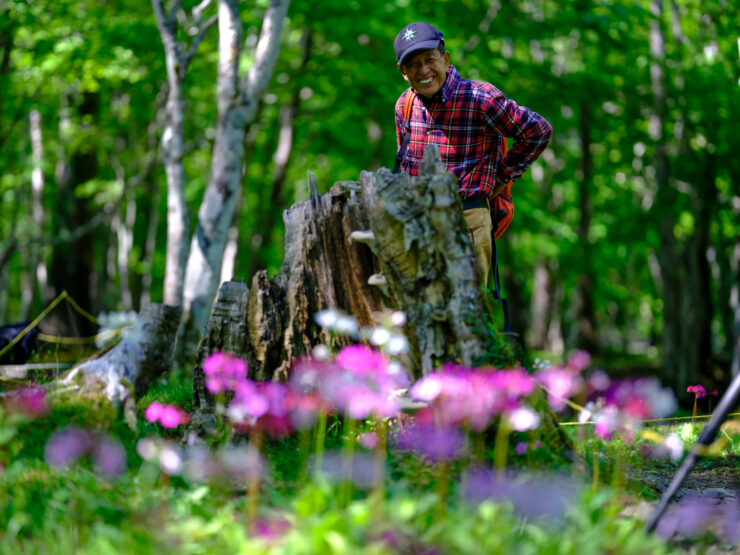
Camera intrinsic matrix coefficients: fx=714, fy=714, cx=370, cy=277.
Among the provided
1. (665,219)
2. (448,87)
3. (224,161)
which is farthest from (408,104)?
(665,219)

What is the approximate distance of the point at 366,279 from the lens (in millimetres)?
4637

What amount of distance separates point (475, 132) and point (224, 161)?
350 cm

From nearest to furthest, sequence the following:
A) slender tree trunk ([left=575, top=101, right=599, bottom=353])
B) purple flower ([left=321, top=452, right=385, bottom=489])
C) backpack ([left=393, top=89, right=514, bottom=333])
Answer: purple flower ([left=321, top=452, right=385, bottom=489]) < backpack ([left=393, top=89, right=514, bottom=333]) < slender tree trunk ([left=575, top=101, right=599, bottom=353])

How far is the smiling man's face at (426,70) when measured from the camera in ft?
14.4

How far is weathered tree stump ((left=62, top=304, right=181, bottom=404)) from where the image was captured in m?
5.04

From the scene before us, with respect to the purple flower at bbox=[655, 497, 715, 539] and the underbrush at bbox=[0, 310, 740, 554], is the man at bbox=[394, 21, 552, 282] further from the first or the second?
the purple flower at bbox=[655, 497, 715, 539]

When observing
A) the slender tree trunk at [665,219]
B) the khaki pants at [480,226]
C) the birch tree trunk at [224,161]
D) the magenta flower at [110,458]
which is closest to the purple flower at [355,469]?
the magenta flower at [110,458]

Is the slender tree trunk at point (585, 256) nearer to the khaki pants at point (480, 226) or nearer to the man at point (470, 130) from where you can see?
the man at point (470, 130)

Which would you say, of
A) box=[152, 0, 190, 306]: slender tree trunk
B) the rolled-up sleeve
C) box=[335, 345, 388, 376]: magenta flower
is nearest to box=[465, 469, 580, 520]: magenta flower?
box=[335, 345, 388, 376]: magenta flower

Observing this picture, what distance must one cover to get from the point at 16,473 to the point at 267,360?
1556 millimetres

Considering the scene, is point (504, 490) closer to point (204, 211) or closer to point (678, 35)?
point (204, 211)

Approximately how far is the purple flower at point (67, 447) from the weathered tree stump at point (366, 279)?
2.51 feet

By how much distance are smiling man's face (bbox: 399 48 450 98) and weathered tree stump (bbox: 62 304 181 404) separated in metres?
2.81

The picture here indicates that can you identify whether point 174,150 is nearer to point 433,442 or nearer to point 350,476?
point 433,442
